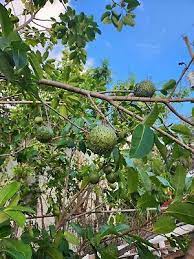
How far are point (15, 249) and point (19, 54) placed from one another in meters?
0.54

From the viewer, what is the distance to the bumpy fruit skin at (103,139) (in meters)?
1.36

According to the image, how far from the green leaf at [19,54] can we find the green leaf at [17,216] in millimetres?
396

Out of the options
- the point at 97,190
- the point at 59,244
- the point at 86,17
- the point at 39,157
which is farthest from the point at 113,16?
the point at 97,190

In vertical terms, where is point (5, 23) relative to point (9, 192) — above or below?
above

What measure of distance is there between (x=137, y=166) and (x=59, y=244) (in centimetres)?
69

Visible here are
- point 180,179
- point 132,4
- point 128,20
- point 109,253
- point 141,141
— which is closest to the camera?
point 141,141

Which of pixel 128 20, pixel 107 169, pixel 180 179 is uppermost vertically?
pixel 128 20

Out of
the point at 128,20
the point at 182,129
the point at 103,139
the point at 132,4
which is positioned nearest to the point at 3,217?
the point at 103,139

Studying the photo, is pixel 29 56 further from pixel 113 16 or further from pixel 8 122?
pixel 8 122

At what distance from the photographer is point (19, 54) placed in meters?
1.21

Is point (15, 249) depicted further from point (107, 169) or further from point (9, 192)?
point (107, 169)

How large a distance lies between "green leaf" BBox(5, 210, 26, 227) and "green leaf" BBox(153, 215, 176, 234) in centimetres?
45

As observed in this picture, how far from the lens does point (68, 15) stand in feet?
9.32

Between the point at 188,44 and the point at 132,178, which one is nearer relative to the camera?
the point at 188,44
